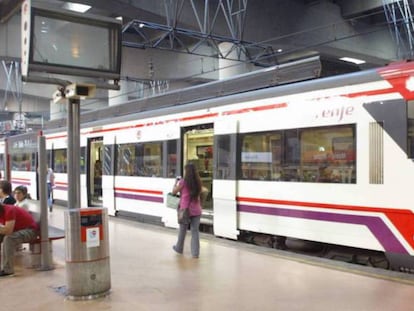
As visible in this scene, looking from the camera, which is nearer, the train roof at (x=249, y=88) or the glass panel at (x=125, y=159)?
the train roof at (x=249, y=88)

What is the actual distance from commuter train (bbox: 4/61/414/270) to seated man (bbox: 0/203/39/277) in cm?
337

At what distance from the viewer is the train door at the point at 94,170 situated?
14.7 metres

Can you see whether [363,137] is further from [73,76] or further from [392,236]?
[73,76]

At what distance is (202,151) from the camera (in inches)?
415

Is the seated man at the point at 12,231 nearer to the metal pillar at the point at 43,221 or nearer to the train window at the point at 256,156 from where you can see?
the metal pillar at the point at 43,221

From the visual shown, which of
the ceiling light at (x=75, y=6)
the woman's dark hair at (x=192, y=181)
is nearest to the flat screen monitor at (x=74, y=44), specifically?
the woman's dark hair at (x=192, y=181)

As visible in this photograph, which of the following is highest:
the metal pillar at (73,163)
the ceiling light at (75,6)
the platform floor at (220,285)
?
the ceiling light at (75,6)

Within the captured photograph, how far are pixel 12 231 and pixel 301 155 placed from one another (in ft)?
13.9

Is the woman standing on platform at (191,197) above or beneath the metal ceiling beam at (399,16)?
beneath

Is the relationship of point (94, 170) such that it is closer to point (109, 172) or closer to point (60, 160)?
point (109, 172)

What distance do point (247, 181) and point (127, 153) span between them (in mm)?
4814

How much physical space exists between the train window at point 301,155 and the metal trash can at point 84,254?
3286mm

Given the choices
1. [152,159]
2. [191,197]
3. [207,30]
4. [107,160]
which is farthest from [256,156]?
[207,30]

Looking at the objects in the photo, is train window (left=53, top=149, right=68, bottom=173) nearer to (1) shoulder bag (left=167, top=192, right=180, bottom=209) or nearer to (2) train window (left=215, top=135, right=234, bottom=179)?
(1) shoulder bag (left=167, top=192, right=180, bottom=209)
